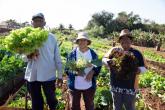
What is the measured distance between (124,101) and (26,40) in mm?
1849

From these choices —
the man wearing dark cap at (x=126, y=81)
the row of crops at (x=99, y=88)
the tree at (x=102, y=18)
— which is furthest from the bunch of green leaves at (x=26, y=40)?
the tree at (x=102, y=18)

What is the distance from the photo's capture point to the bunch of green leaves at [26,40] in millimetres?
5801

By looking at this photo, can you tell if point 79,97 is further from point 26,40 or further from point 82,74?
point 26,40

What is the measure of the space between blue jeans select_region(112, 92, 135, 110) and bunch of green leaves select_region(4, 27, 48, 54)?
149cm

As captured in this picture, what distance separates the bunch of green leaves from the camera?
580 cm

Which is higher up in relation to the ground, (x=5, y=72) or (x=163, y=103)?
(x=5, y=72)

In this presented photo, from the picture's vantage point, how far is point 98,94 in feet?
28.7

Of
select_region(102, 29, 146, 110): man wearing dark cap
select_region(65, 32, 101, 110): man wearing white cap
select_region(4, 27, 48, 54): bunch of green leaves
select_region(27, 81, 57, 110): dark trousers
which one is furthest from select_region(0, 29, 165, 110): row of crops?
select_region(102, 29, 146, 110): man wearing dark cap

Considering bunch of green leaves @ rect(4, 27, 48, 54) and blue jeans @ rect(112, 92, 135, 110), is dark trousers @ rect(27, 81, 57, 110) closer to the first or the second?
bunch of green leaves @ rect(4, 27, 48, 54)

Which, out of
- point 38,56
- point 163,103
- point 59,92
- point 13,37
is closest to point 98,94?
point 59,92

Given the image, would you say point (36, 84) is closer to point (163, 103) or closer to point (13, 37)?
point (13, 37)

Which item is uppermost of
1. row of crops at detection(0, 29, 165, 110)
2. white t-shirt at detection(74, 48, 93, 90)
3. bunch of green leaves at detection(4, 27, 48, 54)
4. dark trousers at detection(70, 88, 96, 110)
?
bunch of green leaves at detection(4, 27, 48, 54)

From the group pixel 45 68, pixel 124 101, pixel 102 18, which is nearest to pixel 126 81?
pixel 124 101

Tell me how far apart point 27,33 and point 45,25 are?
44cm
